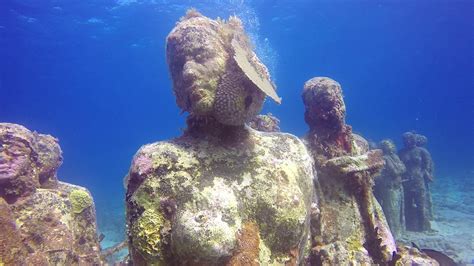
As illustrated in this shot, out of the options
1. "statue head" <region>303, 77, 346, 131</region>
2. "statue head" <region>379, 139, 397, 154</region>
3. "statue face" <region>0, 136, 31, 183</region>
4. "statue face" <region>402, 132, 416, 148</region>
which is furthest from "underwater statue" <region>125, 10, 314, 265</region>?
"statue face" <region>402, 132, 416, 148</region>

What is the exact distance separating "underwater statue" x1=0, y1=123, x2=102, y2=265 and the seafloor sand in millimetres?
9064

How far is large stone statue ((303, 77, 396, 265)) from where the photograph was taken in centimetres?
442

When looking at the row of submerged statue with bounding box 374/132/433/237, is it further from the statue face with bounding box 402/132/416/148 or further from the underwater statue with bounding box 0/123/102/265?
the underwater statue with bounding box 0/123/102/265

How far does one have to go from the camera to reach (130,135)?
532 ft

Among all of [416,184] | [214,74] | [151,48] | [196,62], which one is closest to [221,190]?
[214,74]

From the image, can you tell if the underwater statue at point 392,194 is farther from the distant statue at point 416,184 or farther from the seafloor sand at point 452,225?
the distant statue at point 416,184

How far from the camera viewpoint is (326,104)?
554 cm

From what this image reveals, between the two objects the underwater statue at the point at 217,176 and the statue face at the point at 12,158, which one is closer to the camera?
the underwater statue at the point at 217,176

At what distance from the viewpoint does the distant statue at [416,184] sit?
12.6m

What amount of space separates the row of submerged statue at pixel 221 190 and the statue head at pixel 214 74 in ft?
0.04

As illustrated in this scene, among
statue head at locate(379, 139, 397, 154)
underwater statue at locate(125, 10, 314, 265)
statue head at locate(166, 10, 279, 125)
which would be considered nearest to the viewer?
underwater statue at locate(125, 10, 314, 265)

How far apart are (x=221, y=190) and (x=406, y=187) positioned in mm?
12205

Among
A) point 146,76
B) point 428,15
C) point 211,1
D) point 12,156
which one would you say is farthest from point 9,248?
point 146,76

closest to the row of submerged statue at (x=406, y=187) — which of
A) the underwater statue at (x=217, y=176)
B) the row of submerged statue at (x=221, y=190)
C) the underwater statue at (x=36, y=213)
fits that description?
the row of submerged statue at (x=221, y=190)
